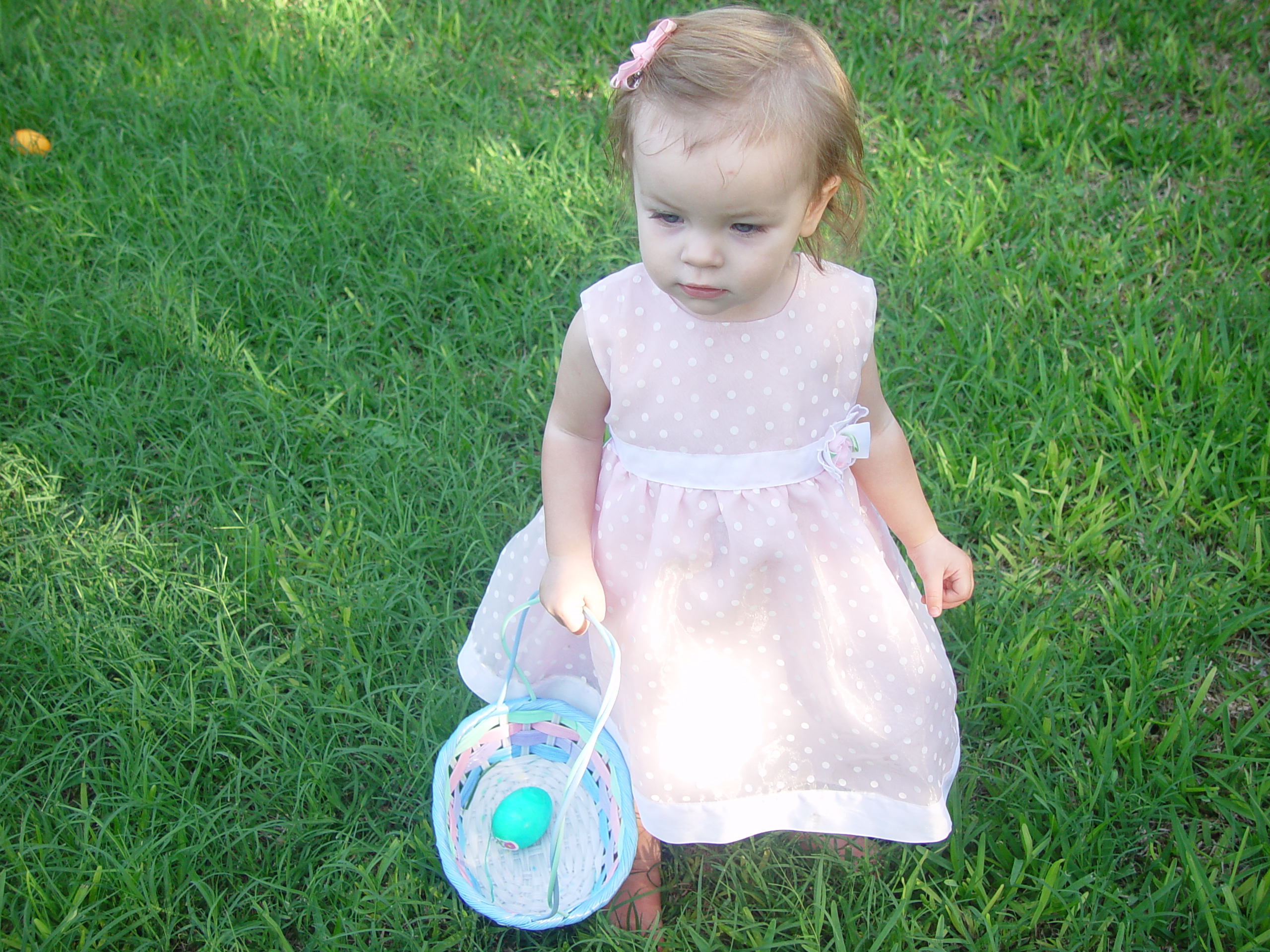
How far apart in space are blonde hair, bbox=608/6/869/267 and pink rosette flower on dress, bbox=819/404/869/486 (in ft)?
1.07

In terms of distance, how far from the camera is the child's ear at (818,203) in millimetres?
1171

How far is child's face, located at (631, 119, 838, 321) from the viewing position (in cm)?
106

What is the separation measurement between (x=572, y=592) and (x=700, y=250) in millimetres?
504

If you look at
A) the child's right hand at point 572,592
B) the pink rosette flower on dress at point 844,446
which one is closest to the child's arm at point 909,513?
the pink rosette flower on dress at point 844,446

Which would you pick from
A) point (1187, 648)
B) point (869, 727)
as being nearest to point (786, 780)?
point (869, 727)

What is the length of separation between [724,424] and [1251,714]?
3.73ft

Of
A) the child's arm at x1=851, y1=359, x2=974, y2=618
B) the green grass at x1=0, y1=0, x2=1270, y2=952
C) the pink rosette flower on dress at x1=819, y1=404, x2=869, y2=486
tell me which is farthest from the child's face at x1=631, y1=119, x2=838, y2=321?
the green grass at x1=0, y1=0, x2=1270, y2=952

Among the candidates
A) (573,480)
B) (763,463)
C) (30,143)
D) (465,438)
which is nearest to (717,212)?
(763,463)

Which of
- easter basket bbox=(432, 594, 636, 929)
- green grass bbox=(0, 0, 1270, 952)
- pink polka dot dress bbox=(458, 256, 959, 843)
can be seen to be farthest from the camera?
green grass bbox=(0, 0, 1270, 952)

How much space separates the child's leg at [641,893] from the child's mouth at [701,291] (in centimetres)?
79

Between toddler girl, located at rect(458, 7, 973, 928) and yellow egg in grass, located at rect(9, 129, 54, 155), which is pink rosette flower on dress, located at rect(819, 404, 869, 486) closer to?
toddler girl, located at rect(458, 7, 973, 928)

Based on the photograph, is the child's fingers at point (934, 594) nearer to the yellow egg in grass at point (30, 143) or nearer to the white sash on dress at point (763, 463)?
the white sash on dress at point (763, 463)

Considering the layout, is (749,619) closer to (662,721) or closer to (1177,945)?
(662,721)

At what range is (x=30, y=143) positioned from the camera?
2.65 meters
